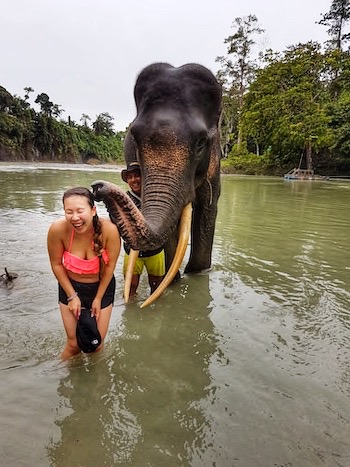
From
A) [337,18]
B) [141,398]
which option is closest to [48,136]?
Result: [337,18]

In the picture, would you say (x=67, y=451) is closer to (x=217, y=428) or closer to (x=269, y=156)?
(x=217, y=428)

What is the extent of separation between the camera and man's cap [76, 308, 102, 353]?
246 centimetres

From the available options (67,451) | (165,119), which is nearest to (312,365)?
(67,451)

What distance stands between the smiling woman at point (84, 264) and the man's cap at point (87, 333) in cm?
3

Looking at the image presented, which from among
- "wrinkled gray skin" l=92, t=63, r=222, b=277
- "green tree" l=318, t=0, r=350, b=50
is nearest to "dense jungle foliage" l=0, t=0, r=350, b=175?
"green tree" l=318, t=0, r=350, b=50

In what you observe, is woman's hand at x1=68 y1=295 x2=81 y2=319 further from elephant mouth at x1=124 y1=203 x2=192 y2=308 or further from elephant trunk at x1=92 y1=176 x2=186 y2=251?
elephant mouth at x1=124 y1=203 x2=192 y2=308

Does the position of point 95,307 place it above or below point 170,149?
below

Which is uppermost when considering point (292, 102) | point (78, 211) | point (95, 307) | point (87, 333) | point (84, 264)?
point (292, 102)

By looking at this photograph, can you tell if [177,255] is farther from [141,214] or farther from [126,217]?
[126,217]

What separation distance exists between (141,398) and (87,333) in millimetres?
495

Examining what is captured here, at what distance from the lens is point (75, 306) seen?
97.3 inches

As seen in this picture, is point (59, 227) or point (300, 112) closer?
point (59, 227)

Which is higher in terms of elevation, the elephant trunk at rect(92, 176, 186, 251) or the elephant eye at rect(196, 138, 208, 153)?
the elephant eye at rect(196, 138, 208, 153)

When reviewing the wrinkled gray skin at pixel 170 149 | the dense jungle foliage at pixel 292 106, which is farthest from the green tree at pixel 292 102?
the wrinkled gray skin at pixel 170 149
